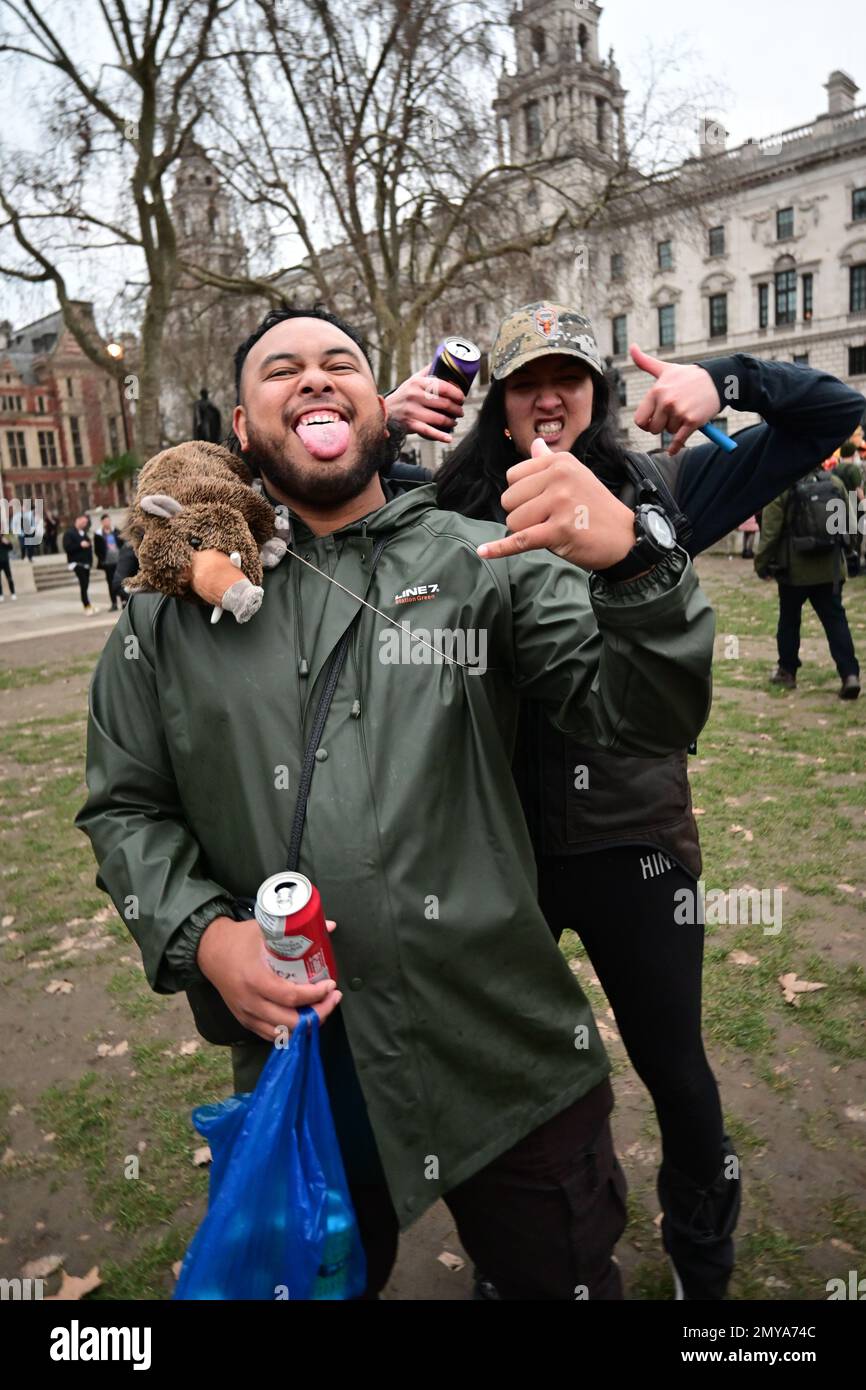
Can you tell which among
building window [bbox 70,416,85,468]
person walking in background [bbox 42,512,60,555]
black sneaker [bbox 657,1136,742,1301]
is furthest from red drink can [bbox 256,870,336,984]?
building window [bbox 70,416,85,468]

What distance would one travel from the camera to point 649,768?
2115mm

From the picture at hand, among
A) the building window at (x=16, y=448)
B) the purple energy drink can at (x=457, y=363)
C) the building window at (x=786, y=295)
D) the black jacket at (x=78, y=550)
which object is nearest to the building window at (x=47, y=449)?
the building window at (x=16, y=448)

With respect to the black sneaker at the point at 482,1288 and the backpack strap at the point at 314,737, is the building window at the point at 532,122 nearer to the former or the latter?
the backpack strap at the point at 314,737

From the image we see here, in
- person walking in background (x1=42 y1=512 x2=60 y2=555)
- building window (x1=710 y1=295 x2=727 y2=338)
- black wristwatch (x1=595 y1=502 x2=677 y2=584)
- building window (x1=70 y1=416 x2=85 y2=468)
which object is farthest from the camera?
building window (x1=70 y1=416 x2=85 y2=468)

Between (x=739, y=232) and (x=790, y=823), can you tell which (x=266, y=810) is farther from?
(x=739, y=232)

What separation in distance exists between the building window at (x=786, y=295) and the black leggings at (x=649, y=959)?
54069mm

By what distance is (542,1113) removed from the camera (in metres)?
1.71

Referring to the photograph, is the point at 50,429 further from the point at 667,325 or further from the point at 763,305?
the point at 763,305

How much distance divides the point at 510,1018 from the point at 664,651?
2.62ft

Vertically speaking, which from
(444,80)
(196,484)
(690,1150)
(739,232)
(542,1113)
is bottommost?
(690,1150)

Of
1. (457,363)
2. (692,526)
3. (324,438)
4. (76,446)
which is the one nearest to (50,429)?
(76,446)

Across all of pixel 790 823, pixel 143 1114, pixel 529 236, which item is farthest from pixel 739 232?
pixel 143 1114

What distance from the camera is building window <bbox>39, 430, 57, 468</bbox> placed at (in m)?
58.6

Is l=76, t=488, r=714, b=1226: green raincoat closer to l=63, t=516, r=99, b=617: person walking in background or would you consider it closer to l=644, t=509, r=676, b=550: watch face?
l=644, t=509, r=676, b=550: watch face
